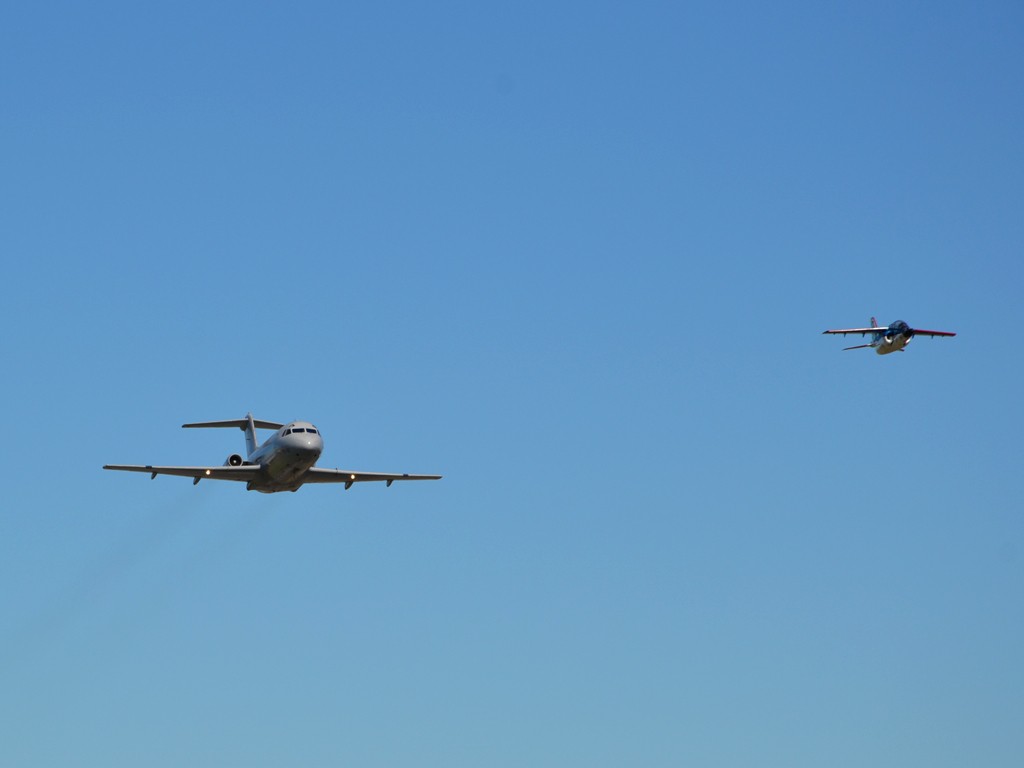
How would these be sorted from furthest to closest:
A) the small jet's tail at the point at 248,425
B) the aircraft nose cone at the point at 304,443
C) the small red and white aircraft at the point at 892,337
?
the small red and white aircraft at the point at 892,337, the small jet's tail at the point at 248,425, the aircraft nose cone at the point at 304,443

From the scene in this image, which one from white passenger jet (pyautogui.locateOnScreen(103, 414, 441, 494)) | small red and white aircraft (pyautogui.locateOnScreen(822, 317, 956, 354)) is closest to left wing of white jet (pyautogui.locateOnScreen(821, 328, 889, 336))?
small red and white aircraft (pyautogui.locateOnScreen(822, 317, 956, 354))

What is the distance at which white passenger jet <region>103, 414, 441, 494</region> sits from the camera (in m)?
79.6

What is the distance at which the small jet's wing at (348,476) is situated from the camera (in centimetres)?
8426

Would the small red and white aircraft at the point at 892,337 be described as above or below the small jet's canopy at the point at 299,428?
above

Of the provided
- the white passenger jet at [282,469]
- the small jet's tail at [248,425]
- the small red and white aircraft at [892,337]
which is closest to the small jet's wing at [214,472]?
the white passenger jet at [282,469]

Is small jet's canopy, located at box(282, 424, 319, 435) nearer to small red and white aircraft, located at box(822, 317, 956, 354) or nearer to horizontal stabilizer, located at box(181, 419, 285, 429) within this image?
horizontal stabilizer, located at box(181, 419, 285, 429)

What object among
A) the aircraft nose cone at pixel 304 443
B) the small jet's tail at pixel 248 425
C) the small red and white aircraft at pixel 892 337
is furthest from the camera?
the small red and white aircraft at pixel 892 337

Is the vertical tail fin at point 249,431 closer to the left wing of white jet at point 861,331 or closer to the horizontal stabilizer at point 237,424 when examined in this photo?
the horizontal stabilizer at point 237,424

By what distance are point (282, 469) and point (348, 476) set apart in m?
5.94

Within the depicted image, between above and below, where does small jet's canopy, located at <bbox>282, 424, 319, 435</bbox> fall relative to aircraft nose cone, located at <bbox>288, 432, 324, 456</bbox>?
above

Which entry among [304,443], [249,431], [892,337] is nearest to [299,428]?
[304,443]

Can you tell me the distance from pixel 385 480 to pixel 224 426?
1668 cm

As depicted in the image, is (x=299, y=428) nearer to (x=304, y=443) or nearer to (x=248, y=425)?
(x=304, y=443)

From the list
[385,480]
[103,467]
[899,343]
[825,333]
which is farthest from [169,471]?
[825,333]
